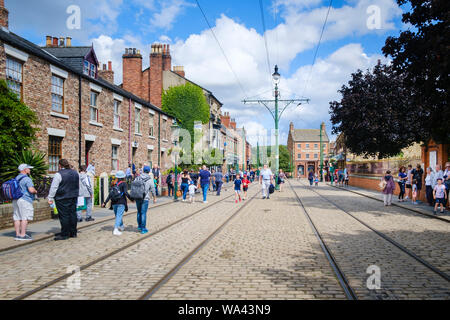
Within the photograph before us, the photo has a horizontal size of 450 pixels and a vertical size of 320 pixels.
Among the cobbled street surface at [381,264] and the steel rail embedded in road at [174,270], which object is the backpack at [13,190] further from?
the cobbled street surface at [381,264]

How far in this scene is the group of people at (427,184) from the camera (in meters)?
12.5

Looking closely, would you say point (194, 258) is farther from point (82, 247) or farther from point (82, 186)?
point (82, 186)

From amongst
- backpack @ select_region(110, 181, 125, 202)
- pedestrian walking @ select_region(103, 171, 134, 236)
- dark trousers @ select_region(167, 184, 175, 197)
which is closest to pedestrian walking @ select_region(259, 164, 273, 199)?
dark trousers @ select_region(167, 184, 175, 197)

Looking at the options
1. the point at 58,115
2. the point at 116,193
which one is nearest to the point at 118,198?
the point at 116,193

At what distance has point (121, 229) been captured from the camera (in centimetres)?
920

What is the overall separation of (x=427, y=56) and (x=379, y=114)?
49.8 ft

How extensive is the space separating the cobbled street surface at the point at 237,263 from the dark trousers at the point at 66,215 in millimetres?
328

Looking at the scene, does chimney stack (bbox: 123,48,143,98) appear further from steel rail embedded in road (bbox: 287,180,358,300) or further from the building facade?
the building facade

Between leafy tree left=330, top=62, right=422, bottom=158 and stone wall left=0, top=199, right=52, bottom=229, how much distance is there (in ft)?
74.8

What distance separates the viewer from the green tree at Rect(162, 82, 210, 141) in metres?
33.8

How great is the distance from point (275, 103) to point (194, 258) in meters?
21.7

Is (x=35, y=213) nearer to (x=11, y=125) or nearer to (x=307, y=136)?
(x=11, y=125)

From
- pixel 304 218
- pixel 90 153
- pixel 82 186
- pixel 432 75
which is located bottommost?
pixel 304 218
